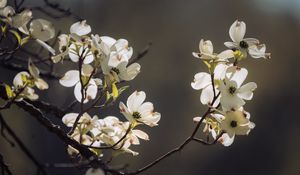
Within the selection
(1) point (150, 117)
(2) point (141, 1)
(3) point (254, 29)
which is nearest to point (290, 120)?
(3) point (254, 29)

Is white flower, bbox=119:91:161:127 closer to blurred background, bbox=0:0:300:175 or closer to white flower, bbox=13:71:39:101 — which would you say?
white flower, bbox=13:71:39:101

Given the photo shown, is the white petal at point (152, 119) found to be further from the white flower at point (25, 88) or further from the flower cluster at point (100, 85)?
the white flower at point (25, 88)

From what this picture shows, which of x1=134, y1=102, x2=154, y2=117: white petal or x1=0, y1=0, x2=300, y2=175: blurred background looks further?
x1=0, y1=0, x2=300, y2=175: blurred background

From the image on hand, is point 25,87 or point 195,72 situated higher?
point 25,87

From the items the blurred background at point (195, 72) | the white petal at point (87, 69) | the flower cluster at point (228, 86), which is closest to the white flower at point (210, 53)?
the flower cluster at point (228, 86)

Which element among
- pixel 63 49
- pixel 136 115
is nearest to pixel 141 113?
pixel 136 115

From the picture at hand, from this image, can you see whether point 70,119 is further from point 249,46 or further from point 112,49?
point 249,46

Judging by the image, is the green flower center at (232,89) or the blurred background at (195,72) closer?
the green flower center at (232,89)

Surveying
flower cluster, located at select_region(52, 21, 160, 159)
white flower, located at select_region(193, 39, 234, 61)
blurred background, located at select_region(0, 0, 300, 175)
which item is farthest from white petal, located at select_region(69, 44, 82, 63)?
blurred background, located at select_region(0, 0, 300, 175)
